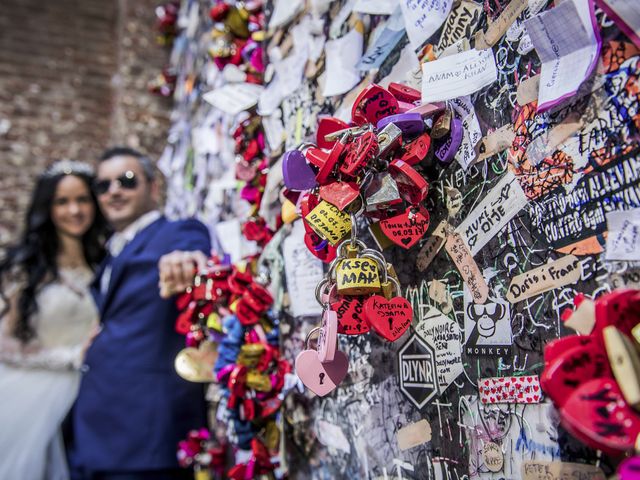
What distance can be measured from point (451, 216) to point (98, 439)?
134cm

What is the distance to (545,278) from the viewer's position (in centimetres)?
56

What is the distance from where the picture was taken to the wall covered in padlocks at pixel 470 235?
0.49 meters

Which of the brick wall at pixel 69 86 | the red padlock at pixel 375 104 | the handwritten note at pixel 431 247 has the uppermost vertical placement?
the brick wall at pixel 69 86

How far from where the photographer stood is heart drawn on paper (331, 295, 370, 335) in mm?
696

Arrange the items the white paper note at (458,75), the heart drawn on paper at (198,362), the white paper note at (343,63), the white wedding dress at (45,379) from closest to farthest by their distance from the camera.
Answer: the white paper note at (458,75) < the white paper note at (343,63) < the heart drawn on paper at (198,362) < the white wedding dress at (45,379)

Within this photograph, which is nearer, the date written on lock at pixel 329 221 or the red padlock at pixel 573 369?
the red padlock at pixel 573 369

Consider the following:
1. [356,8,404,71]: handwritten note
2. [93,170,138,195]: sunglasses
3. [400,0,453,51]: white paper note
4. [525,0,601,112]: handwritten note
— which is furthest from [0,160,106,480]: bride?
[525,0,601,112]: handwritten note

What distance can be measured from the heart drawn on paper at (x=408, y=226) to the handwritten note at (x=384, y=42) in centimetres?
31

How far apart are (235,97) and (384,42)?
56 centimetres

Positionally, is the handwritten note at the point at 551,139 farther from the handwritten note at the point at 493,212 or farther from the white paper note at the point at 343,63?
the white paper note at the point at 343,63

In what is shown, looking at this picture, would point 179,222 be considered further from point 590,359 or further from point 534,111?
point 590,359

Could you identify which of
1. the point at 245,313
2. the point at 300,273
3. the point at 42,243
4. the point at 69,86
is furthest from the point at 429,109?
the point at 69,86

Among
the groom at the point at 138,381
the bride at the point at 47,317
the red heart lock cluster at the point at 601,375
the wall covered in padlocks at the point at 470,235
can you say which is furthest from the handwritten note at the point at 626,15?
the bride at the point at 47,317

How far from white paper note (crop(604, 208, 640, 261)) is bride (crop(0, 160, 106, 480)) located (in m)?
1.80
